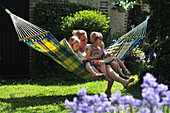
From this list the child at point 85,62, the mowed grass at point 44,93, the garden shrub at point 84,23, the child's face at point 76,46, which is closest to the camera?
the mowed grass at point 44,93

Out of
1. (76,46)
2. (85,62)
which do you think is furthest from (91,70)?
(76,46)

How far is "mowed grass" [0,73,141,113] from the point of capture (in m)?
3.56

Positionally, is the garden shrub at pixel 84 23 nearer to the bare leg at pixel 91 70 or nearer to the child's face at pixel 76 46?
the child's face at pixel 76 46

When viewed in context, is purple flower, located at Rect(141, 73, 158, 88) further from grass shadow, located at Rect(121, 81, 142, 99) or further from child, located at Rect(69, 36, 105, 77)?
grass shadow, located at Rect(121, 81, 142, 99)

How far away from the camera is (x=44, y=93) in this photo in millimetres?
4684

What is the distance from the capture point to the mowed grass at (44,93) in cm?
356

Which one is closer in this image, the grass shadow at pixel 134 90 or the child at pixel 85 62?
the child at pixel 85 62

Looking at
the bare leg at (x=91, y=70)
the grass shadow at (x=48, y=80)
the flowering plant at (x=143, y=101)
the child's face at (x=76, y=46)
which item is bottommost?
the grass shadow at (x=48, y=80)

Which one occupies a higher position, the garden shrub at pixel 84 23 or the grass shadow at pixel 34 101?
the garden shrub at pixel 84 23

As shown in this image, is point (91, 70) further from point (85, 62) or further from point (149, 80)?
point (149, 80)

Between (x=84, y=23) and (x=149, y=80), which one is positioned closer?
(x=149, y=80)

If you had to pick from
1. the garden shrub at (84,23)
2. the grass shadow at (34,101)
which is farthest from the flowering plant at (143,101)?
the garden shrub at (84,23)

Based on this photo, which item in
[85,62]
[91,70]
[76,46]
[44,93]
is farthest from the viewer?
[44,93]

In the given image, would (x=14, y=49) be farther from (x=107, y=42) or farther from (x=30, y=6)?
(x=107, y=42)
